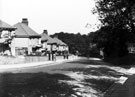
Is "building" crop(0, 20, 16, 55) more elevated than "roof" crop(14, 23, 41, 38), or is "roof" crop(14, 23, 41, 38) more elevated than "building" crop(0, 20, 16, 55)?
"roof" crop(14, 23, 41, 38)

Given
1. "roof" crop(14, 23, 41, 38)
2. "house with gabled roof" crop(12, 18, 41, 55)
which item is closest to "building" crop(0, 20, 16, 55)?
"house with gabled roof" crop(12, 18, 41, 55)

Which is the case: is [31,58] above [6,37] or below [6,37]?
below

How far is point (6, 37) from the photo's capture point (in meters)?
57.8

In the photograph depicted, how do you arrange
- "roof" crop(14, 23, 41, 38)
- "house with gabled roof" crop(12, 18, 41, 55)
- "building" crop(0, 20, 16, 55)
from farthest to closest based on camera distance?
"roof" crop(14, 23, 41, 38), "house with gabled roof" crop(12, 18, 41, 55), "building" crop(0, 20, 16, 55)

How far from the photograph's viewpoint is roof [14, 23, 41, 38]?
76.2 m

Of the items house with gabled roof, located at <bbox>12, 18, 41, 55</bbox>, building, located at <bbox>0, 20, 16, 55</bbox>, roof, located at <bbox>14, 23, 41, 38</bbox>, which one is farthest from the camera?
roof, located at <bbox>14, 23, 41, 38</bbox>

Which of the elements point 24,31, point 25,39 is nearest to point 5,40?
point 25,39

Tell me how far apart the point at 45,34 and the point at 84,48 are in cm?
5819

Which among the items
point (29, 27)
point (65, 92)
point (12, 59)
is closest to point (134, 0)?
point (65, 92)

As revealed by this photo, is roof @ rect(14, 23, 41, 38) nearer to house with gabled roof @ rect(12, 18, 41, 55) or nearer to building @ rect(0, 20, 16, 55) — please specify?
house with gabled roof @ rect(12, 18, 41, 55)

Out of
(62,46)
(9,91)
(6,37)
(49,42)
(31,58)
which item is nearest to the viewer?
(9,91)

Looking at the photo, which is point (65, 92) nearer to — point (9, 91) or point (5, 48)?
point (9, 91)

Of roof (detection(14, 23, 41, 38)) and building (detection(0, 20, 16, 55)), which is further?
roof (detection(14, 23, 41, 38))

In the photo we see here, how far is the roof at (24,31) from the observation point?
250ft
